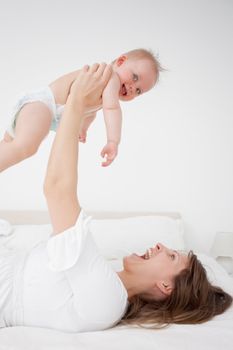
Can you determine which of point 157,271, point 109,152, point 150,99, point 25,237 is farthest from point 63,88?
point 150,99

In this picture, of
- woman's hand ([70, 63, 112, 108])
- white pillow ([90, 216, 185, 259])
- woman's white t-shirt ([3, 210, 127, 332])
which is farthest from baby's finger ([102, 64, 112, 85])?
white pillow ([90, 216, 185, 259])

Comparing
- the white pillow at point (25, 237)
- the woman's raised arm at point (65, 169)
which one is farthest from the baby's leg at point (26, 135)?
the white pillow at point (25, 237)

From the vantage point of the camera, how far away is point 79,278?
108 centimetres

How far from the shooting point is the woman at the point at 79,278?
1.02 meters

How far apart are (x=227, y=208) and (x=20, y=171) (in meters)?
1.18

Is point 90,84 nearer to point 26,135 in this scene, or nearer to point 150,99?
point 26,135

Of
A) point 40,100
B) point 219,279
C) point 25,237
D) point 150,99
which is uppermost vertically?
point 40,100

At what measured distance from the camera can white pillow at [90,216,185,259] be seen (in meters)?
1.99

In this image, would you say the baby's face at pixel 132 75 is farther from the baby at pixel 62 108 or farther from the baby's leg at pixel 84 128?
the baby's leg at pixel 84 128

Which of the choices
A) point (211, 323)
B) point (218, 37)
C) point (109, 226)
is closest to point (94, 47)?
point (218, 37)

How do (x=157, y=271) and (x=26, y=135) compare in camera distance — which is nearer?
(x=26, y=135)

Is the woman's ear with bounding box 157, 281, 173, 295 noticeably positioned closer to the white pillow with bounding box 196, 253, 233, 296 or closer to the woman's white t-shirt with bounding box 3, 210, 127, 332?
the woman's white t-shirt with bounding box 3, 210, 127, 332

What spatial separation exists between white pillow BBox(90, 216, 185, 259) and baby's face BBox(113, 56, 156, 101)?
933mm

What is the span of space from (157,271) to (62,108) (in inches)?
23.1
